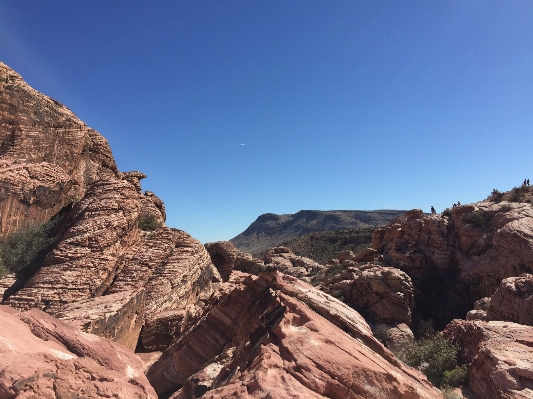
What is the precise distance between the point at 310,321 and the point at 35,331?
19.6 ft

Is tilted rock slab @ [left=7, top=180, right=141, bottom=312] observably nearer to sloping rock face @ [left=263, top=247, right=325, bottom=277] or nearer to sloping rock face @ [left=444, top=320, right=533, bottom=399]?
sloping rock face @ [left=444, top=320, right=533, bottom=399]

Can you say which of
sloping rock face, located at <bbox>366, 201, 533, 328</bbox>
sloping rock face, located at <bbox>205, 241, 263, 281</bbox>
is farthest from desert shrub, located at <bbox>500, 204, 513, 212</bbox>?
sloping rock face, located at <bbox>205, 241, 263, 281</bbox>

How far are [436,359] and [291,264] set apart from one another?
33.2 meters

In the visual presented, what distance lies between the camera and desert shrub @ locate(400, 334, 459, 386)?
10586 mm

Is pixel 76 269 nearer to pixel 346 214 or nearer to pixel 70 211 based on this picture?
pixel 70 211

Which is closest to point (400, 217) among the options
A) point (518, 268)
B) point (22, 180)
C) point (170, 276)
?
point (518, 268)

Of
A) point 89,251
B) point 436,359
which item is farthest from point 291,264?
point 436,359

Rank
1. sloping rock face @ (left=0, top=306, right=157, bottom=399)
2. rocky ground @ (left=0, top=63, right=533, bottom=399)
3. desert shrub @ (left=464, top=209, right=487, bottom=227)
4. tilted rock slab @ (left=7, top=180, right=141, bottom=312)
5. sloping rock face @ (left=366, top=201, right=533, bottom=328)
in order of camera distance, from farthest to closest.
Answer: desert shrub @ (left=464, top=209, right=487, bottom=227) < sloping rock face @ (left=366, top=201, right=533, bottom=328) < tilted rock slab @ (left=7, top=180, right=141, bottom=312) < rocky ground @ (left=0, top=63, right=533, bottom=399) < sloping rock face @ (left=0, top=306, right=157, bottom=399)

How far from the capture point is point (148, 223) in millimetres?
21859

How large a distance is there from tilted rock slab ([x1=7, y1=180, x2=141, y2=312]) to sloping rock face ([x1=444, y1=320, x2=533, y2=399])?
14375 mm

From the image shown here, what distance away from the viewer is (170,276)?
53.3 feet

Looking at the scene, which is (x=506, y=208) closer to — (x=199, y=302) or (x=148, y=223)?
(x=199, y=302)

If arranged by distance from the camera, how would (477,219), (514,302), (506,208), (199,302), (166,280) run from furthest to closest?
1. (477,219)
2. (506,208)
3. (199,302)
4. (166,280)
5. (514,302)

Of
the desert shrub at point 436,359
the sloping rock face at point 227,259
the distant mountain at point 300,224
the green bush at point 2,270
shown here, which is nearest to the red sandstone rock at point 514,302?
the desert shrub at point 436,359
